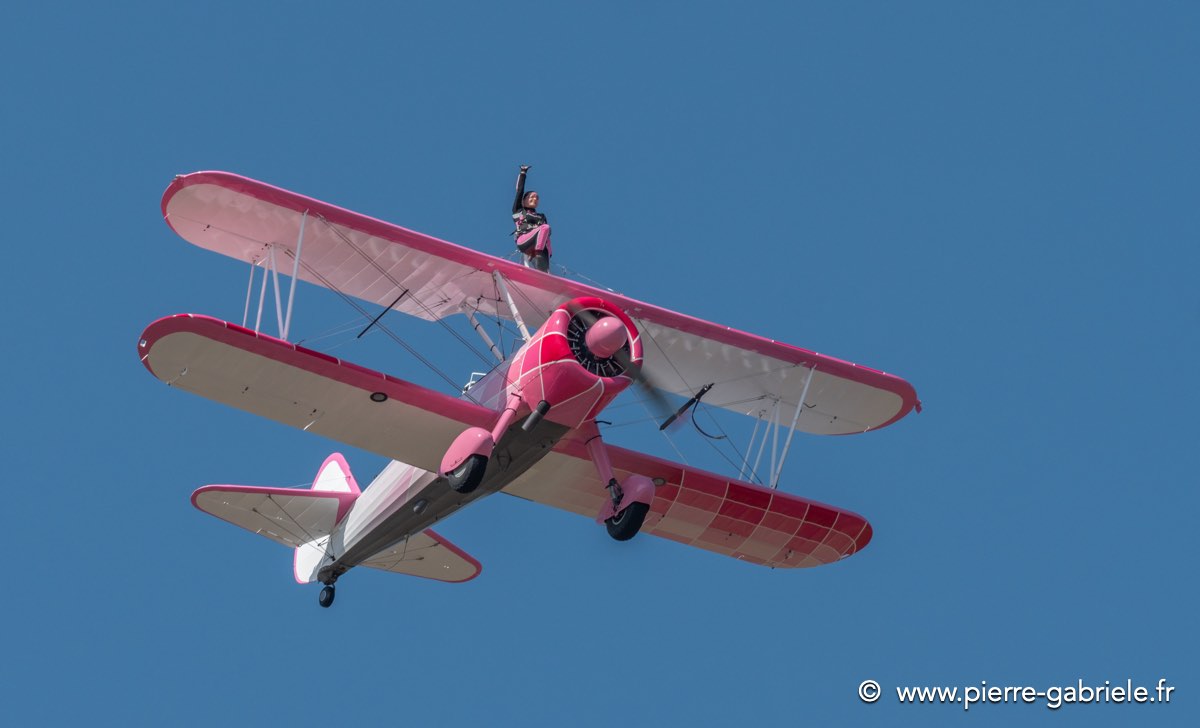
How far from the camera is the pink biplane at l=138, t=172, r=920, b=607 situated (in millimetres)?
20500

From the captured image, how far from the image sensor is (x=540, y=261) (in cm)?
2280

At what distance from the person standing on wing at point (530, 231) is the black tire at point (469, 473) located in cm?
327

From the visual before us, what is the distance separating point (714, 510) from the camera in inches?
950

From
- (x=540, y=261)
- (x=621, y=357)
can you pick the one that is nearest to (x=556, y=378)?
(x=621, y=357)

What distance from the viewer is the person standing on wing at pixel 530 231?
74.6 ft

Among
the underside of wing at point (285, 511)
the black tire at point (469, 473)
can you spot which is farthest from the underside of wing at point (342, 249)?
the underside of wing at point (285, 511)

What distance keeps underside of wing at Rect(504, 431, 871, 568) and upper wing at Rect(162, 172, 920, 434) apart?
1.33 metres

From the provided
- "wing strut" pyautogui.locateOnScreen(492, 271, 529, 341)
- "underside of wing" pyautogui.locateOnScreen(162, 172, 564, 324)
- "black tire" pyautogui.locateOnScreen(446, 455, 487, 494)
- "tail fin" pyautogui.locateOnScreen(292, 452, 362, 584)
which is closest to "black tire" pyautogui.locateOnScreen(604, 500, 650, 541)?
"black tire" pyautogui.locateOnScreen(446, 455, 487, 494)

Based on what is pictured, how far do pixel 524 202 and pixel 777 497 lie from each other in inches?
203

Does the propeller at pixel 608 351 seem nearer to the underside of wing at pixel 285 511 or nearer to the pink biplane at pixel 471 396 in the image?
the pink biplane at pixel 471 396

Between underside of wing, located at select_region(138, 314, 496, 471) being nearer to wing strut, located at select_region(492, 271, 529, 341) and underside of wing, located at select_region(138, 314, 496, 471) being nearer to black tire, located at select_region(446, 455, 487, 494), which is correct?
black tire, located at select_region(446, 455, 487, 494)

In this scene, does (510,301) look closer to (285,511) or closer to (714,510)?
(714,510)

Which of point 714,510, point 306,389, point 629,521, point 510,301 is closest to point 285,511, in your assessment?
point 306,389

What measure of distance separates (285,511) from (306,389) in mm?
5174
